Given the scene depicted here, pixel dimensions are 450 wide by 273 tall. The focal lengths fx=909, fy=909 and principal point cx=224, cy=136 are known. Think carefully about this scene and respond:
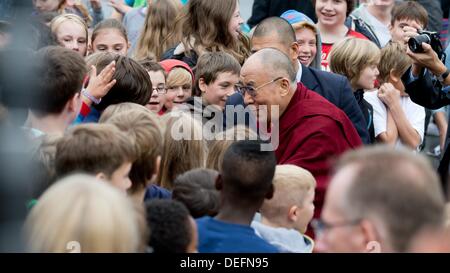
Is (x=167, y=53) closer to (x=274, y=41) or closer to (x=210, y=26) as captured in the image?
(x=210, y=26)

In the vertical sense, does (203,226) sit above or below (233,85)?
below

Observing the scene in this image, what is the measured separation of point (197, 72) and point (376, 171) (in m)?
3.90

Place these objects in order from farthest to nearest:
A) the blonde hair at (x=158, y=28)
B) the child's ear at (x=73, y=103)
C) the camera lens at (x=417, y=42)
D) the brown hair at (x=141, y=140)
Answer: the blonde hair at (x=158, y=28) → the camera lens at (x=417, y=42) → the child's ear at (x=73, y=103) → the brown hair at (x=141, y=140)

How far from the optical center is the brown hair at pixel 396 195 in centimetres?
209

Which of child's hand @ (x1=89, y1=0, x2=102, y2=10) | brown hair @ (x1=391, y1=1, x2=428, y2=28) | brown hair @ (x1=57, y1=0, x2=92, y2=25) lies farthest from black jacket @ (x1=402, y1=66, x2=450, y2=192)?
child's hand @ (x1=89, y1=0, x2=102, y2=10)

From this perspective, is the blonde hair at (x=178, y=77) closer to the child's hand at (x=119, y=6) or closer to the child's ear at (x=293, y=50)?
the child's ear at (x=293, y=50)

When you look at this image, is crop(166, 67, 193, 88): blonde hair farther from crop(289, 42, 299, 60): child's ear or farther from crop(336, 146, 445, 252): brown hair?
crop(336, 146, 445, 252): brown hair

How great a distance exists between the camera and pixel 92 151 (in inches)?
126

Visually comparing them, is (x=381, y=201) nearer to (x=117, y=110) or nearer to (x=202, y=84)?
(x=117, y=110)

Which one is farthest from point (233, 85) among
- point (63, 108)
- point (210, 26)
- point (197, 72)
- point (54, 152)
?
point (54, 152)

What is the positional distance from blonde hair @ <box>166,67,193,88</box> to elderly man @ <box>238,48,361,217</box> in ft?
3.06

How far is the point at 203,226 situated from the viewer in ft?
10.7

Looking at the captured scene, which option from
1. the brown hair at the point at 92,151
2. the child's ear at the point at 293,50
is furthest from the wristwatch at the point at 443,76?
the brown hair at the point at 92,151

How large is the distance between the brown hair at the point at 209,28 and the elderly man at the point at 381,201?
4.20 meters
